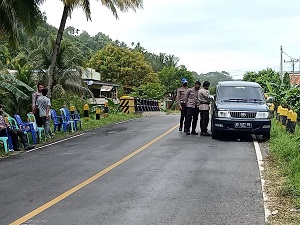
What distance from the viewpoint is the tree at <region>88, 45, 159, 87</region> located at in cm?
5391

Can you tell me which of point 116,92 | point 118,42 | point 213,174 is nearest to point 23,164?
point 213,174

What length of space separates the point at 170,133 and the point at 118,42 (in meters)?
79.3

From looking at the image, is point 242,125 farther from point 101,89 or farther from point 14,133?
point 101,89

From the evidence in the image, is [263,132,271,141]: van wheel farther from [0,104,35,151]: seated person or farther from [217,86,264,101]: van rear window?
[0,104,35,151]: seated person

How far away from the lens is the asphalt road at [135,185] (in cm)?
625

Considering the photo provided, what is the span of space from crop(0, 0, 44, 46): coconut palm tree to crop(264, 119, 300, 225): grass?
927cm

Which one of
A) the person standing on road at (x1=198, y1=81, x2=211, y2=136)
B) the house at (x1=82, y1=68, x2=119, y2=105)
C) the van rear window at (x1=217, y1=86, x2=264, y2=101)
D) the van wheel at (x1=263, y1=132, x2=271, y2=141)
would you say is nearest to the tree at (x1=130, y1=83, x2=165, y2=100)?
the house at (x1=82, y1=68, x2=119, y2=105)

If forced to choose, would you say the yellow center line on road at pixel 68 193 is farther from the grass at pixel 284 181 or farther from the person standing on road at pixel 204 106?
the person standing on road at pixel 204 106

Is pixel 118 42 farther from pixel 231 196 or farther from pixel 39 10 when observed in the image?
pixel 231 196

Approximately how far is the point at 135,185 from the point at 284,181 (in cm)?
268

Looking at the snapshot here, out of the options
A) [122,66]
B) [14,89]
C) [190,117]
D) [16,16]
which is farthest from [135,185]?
[122,66]

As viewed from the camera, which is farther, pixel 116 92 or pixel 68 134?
pixel 116 92

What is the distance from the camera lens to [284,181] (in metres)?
8.10

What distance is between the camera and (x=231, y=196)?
720 centimetres
